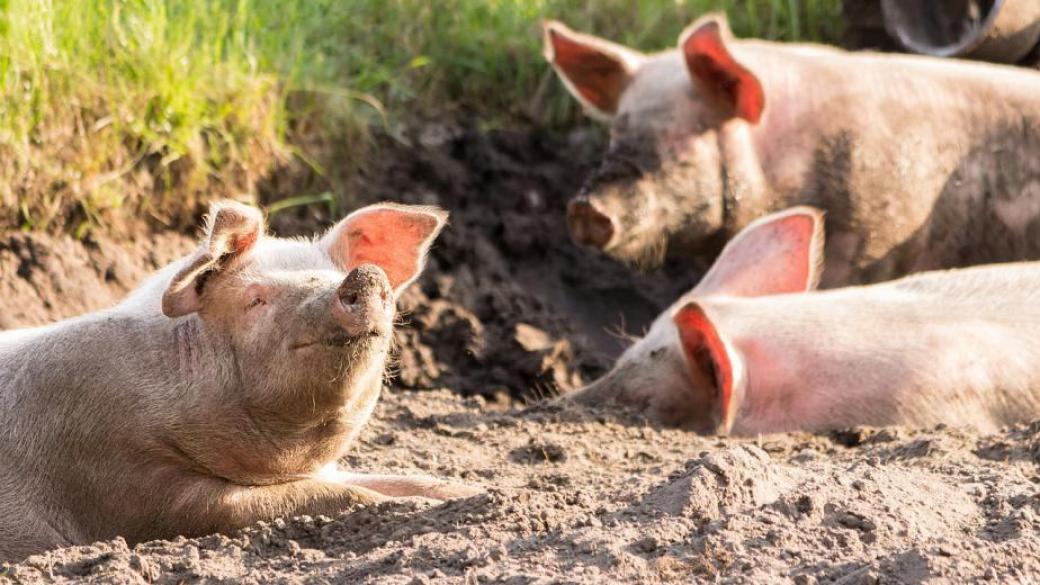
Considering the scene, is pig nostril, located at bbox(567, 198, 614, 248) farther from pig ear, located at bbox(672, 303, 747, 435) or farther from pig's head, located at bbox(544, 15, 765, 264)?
pig ear, located at bbox(672, 303, 747, 435)

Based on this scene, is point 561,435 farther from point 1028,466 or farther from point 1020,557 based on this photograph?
point 1020,557

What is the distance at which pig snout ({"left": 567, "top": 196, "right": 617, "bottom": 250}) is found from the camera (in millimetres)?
6594

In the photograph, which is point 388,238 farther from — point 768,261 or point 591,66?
point 591,66

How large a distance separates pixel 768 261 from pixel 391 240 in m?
1.90

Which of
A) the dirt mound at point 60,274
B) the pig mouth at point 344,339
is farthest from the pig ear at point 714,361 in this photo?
the dirt mound at point 60,274

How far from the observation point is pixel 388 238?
4195 mm

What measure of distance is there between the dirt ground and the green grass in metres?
0.17

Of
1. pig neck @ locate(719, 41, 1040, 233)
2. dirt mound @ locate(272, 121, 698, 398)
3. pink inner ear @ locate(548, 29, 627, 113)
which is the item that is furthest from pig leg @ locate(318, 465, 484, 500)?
pink inner ear @ locate(548, 29, 627, 113)

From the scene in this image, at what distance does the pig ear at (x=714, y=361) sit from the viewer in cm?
506

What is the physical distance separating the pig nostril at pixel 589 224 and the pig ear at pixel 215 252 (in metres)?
2.84

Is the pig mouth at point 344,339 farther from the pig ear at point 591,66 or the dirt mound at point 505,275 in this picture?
the pig ear at point 591,66

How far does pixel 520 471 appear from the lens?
15.4 ft

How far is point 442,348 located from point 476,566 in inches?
136

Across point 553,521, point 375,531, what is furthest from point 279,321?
point 553,521
